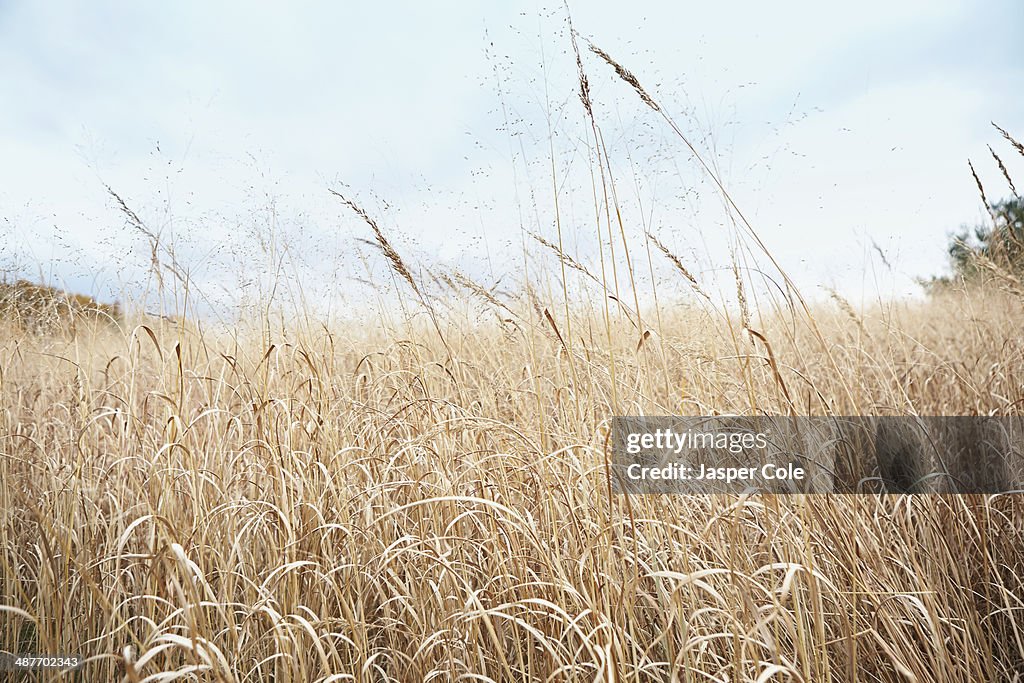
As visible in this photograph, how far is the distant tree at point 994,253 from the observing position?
2.22 meters

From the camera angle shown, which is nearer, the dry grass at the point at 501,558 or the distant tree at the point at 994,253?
the dry grass at the point at 501,558

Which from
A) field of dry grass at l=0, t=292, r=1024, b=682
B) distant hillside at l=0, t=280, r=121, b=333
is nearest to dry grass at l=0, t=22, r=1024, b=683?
field of dry grass at l=0, t=292, r=1024, b=682

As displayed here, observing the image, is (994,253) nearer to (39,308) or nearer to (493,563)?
(493,563)

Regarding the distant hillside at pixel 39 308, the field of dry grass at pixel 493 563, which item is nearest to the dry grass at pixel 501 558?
the field of dry grass at pixel 493 563

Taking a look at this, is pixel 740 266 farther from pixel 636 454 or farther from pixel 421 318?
pixel 421 318

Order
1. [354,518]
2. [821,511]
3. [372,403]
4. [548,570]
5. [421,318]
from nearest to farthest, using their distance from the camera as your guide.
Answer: [548,570]
[821,511]
[354,518]
[372,403]
[421,318]

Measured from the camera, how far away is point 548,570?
1.22m

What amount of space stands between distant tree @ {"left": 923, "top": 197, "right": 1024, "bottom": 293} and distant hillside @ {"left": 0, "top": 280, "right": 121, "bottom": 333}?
3594 millimetres

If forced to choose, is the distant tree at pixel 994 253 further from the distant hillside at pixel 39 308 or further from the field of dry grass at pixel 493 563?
the distant hillside at pixel 39 308

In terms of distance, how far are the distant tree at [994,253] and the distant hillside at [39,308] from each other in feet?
11.8

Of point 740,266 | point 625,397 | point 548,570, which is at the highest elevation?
point 740,266

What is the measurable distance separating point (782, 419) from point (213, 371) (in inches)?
121

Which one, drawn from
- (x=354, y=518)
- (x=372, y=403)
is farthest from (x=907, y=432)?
(x=372, y=403)

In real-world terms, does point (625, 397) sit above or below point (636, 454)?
above
